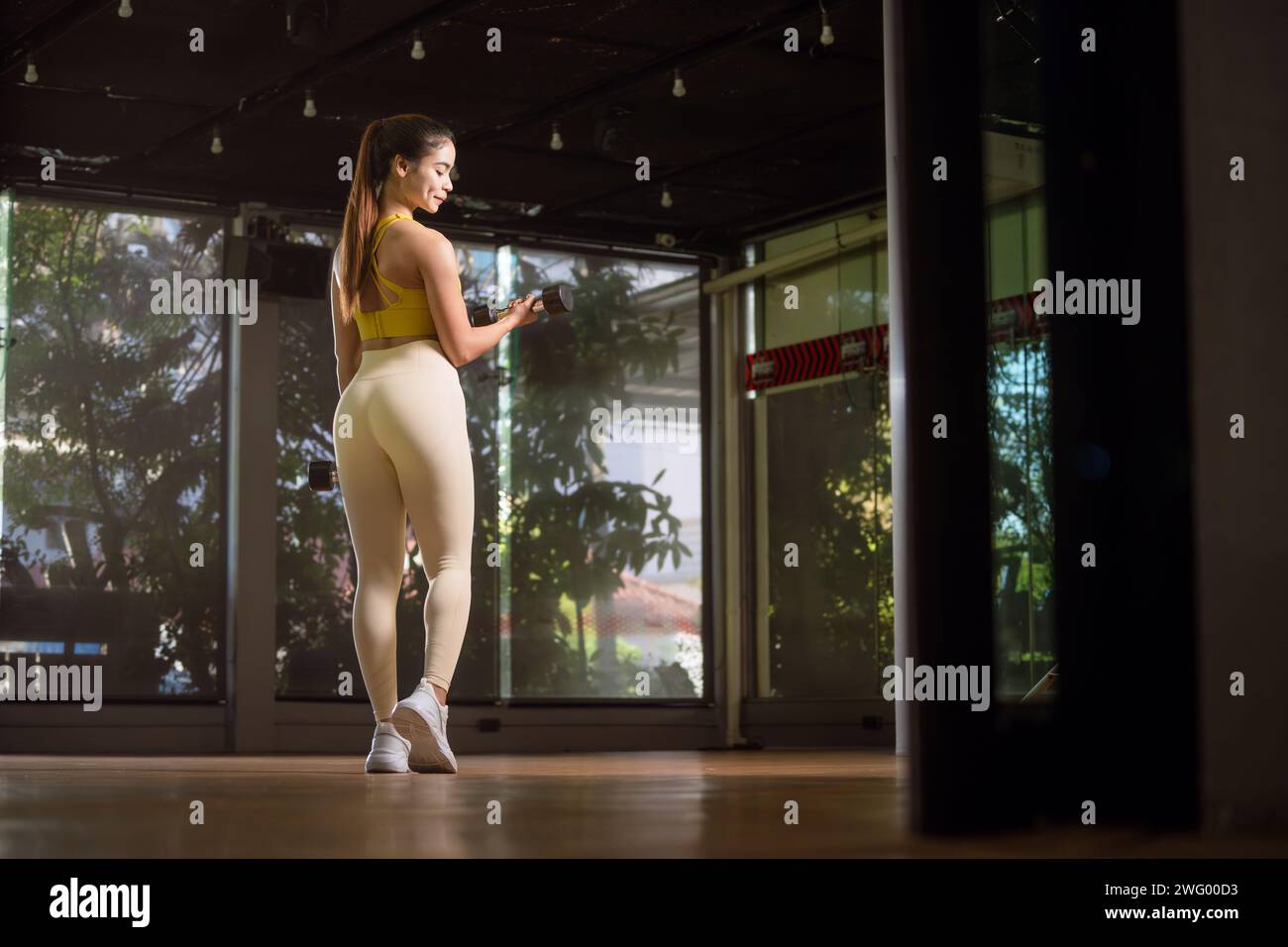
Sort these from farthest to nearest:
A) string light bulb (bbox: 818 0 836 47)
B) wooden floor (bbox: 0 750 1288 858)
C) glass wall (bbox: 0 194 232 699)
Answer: glass wall (bbox: 0 194 232 699) < string light bulb (bbox: 818 0 836 47) < wooden floor (bbox: 0 750 1288 858)

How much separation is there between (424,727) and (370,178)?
1.24 m

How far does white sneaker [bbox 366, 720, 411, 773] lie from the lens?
10.7 feet

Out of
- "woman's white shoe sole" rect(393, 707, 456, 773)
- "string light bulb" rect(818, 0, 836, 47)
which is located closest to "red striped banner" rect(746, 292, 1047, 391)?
"string light bulb" rect(818, 0, 836, 47)

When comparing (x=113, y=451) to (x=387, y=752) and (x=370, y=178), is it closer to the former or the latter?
(x=370, y=178)

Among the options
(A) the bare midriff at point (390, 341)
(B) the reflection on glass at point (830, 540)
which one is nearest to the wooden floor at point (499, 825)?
(A) the bare midriff at point (390, 341)

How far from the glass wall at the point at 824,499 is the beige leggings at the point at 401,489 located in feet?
17.0

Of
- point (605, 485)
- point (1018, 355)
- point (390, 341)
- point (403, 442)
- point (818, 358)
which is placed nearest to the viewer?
point (1018, 355)

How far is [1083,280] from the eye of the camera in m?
1.80

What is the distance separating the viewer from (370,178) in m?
3.61
